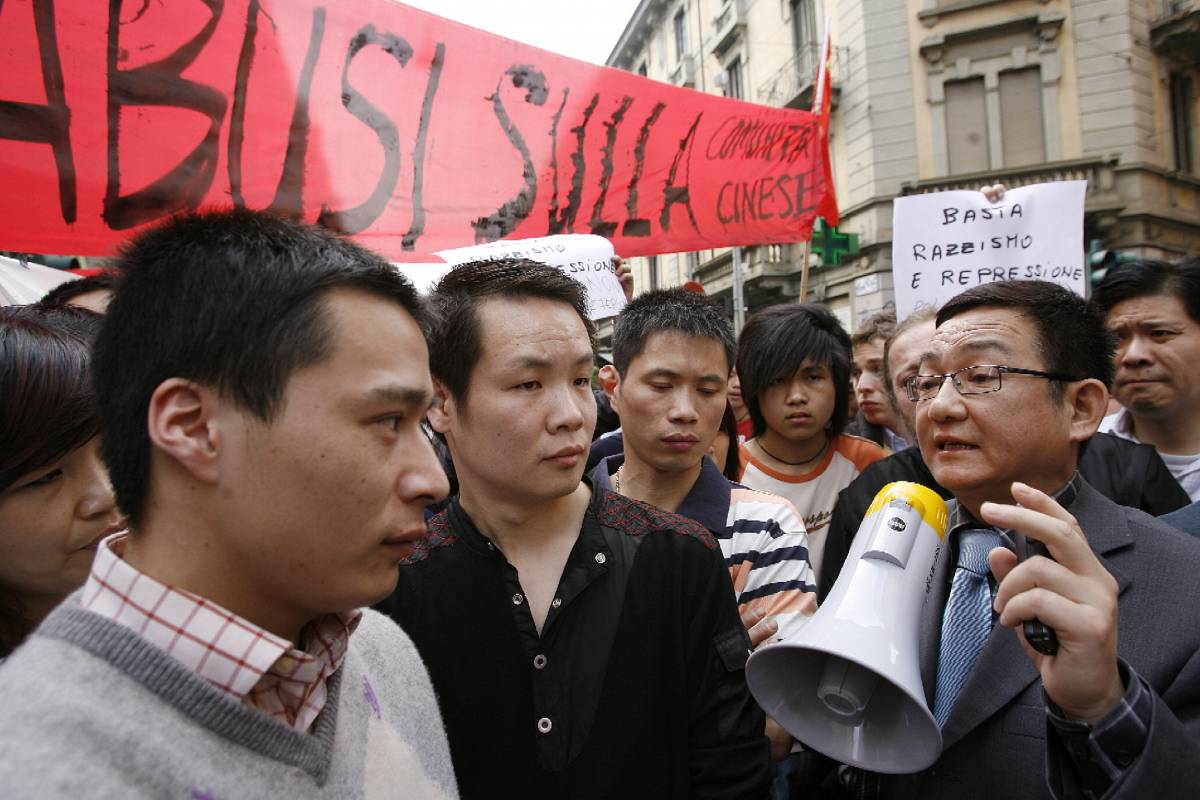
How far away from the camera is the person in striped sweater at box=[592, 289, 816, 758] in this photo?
224 cm

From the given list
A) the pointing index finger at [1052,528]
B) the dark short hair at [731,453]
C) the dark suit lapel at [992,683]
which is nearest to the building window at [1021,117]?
the dark short hair at [731,453]

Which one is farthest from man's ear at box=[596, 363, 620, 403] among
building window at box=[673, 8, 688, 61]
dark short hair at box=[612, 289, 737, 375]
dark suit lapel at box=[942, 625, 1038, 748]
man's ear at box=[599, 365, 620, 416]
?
building window at box=[673, 8, 688, 61]

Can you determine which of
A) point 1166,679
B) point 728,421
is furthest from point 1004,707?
point 728,421

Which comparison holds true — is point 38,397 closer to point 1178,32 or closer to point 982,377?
point 982,377

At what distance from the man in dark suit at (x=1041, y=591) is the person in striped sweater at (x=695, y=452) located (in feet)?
1.60

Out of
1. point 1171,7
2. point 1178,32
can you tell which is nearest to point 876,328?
point 1178,32

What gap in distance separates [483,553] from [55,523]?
0.82m

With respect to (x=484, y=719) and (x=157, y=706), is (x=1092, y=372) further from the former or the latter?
(x=157, y=706)

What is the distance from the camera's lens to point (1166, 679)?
1430 millimetres

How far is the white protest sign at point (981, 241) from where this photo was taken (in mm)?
3766

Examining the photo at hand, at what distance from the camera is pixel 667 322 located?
258 centimetres

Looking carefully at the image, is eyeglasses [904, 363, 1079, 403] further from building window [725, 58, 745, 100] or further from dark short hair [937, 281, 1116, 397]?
building window [725, 58, 745, 100]

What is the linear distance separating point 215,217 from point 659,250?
139 inches

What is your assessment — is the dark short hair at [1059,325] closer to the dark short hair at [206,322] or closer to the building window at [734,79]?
the dark short hair at [206,322]
